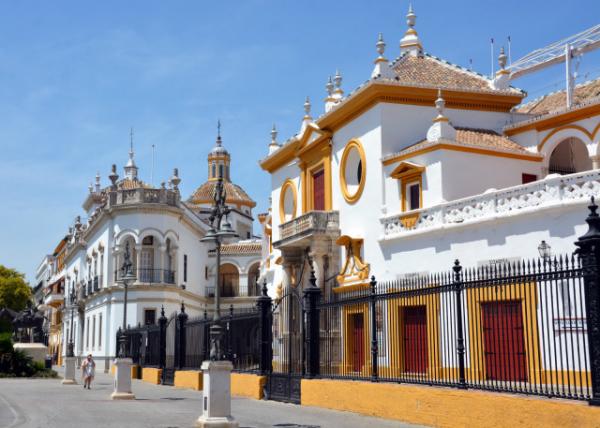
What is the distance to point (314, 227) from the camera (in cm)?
2759

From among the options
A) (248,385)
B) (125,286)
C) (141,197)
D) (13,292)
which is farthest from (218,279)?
(13,292)

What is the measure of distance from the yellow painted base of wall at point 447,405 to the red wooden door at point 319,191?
13369mm

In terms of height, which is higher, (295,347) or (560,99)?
(560,99)

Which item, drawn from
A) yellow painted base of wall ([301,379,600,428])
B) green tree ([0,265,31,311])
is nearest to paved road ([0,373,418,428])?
yellow painted base of wall ([301,379,600,428])

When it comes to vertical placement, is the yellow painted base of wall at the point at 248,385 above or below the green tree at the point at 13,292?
below

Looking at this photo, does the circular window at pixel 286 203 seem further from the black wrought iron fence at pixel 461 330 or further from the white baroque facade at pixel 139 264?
the black wrought iron fence at pixel 461 330

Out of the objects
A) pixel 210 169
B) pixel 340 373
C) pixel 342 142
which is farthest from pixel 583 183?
pixel 210 169

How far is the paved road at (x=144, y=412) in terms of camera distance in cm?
1397

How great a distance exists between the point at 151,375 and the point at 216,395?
670 inches

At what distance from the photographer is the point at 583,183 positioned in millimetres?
18078

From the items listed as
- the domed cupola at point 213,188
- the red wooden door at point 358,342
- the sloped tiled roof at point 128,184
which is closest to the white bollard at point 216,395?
the red wooden door at point 358,342

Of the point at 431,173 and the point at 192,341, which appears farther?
the point at 192,341

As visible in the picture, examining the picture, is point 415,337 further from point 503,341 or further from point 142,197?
point 142,197

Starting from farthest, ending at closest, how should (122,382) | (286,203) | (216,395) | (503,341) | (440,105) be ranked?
(286,203) < (440,105) < (122,382) < (216,395) < (503,341)
